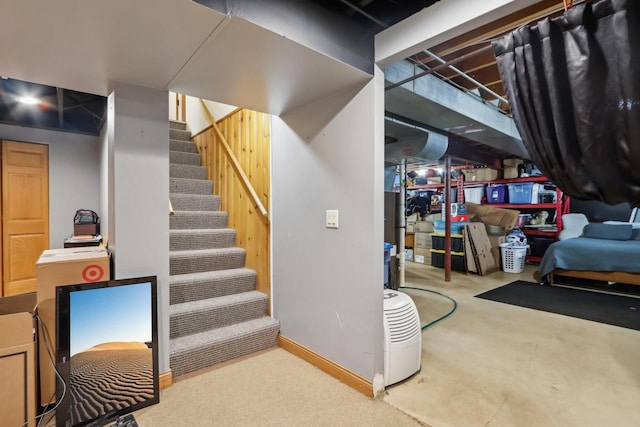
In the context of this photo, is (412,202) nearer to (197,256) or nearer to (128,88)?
(197,256)

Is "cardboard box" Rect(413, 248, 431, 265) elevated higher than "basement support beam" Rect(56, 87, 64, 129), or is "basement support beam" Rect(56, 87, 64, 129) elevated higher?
"basement support beam" Rect(56, 87, 64, 129)

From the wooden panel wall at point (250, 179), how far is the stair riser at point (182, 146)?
754 millimetres

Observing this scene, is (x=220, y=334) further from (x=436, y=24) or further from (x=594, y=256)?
(x=594, y=256)

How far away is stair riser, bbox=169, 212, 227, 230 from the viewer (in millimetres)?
3227

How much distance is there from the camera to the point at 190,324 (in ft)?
7.90

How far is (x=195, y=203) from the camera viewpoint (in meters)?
3.63

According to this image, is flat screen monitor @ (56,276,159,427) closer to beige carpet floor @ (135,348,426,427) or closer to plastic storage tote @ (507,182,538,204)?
beige carpet floor @ (135,348,426,427)

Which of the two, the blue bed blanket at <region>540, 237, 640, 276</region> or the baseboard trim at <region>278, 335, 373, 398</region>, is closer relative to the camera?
the baseboard trim at <region>278, 335, 373, 398</region>

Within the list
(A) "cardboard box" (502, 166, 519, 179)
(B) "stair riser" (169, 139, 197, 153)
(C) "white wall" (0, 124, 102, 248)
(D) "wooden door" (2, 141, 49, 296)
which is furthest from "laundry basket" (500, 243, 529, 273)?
(D) "wooden door" (2, 141, 49, 296)

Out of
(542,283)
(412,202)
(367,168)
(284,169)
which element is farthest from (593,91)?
(412,202)

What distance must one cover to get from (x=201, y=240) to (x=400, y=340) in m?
2.09

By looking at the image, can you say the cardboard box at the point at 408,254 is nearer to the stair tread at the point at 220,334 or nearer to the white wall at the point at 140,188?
the stair tread at the point at 220,334

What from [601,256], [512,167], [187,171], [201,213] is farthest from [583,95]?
[512,167]

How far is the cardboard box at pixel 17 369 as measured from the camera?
155 cm
